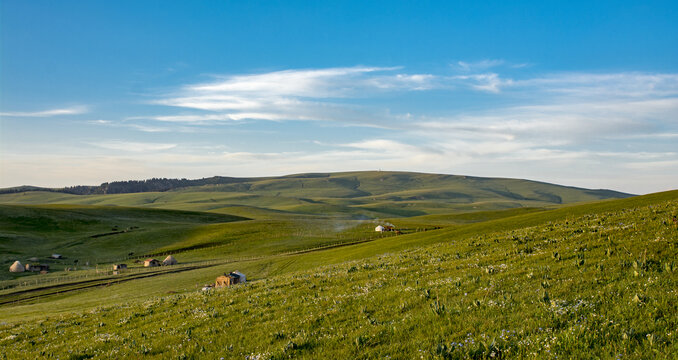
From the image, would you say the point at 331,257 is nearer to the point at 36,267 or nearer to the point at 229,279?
the point at 229,279

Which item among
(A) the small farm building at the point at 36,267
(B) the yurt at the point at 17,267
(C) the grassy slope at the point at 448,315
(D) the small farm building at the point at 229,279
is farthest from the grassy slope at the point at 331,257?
(B) the yurt at the point at 17,267

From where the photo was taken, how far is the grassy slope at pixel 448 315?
8875mm

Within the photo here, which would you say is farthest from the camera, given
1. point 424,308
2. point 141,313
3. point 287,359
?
point 141,313

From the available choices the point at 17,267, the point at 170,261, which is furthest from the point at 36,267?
the point at 170,261

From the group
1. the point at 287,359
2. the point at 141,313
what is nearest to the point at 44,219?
the point at 141,313

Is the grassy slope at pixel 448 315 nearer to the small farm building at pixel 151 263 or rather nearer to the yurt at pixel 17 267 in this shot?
the small farm building at pixel 151 263

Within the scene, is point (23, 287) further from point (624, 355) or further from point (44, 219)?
point (44, 219)

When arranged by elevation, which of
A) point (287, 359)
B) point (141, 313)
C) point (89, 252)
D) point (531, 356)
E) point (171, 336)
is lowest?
point (89, 252)

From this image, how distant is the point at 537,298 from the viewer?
11711mm

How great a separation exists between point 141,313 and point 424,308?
54.4 feet

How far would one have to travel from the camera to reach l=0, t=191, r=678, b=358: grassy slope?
8.88m

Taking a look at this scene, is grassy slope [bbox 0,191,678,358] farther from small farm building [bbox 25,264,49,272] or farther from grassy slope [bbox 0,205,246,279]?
grassy slope [bbox 0,205,246,279]

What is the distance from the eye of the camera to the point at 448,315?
11.6m

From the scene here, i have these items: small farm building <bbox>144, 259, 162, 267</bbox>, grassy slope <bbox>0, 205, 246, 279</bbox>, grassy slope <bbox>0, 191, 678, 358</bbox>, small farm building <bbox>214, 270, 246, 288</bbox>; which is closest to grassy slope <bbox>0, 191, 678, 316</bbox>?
small farm building <bbox>214, 270, 246, 288</bbox>
